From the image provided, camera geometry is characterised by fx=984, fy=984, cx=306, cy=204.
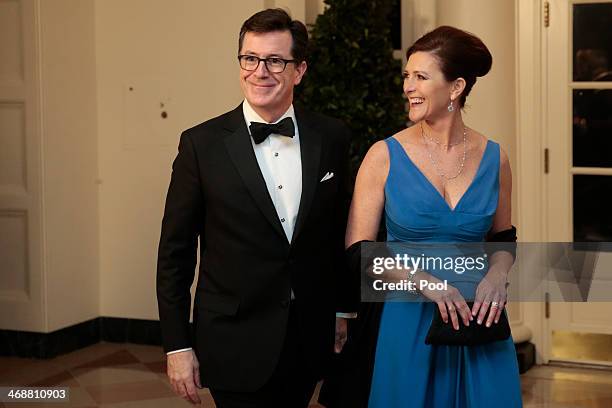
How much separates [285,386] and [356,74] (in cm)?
317

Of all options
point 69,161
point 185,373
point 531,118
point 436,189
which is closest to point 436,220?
point 436,189

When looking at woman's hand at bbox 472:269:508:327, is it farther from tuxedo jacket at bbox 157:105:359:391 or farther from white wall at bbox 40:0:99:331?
white wall at bbox 40:0:99:331

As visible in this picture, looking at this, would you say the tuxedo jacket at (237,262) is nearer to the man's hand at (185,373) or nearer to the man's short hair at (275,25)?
the man's hand at (185,373)

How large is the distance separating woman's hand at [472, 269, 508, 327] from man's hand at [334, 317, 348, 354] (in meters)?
0.48

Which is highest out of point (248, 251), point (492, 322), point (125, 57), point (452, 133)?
point (125, 57)

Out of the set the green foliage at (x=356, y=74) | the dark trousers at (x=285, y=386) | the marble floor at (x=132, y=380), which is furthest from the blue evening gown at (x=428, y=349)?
the green foliage at (x=356, y=74)

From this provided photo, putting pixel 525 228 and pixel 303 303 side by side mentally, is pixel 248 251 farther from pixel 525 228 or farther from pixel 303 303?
pixel 525 228

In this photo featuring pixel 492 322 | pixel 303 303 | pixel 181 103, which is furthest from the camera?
pixel 181 103

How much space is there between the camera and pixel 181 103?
21.2 feet

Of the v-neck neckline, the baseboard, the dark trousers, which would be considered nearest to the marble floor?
the baseboard

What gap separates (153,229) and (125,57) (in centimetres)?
116

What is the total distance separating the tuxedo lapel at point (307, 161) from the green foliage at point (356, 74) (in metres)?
2.72

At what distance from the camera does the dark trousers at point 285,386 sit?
2611mm

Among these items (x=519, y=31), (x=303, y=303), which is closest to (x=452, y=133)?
(x=303, y=303)
